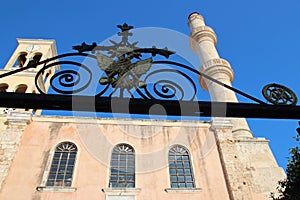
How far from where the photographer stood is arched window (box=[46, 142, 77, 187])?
34.0ft

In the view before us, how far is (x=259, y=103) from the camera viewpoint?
8.91ft

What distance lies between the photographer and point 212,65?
19078mm

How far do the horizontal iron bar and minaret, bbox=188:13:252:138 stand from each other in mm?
12486

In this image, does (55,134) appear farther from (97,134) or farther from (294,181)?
(294,181)

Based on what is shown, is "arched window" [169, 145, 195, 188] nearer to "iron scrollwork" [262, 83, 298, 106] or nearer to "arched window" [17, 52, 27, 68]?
"iron scrollwork" [262, 83, 298, 106]

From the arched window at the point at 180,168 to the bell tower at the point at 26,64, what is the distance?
11065 millimetres

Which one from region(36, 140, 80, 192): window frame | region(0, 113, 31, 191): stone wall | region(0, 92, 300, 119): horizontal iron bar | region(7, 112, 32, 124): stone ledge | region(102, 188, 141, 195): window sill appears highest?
region(7, 112, 32, 124): stone ledge

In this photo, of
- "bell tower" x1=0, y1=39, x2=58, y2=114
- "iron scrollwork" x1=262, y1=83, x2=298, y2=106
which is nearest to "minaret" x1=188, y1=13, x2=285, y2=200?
"iron scrollwork" x1=262, y1=83, x2=298, y2=106

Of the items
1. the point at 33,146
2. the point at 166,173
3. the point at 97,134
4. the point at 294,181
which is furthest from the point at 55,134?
the point at 294,181

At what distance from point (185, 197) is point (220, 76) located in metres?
10.6

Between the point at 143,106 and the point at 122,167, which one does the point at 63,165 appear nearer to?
the point at 122,167

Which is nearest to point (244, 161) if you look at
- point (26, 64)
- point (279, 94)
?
point (279, 94)

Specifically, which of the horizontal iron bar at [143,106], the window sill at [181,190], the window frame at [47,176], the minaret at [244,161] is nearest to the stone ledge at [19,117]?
the window frame at [47,176]

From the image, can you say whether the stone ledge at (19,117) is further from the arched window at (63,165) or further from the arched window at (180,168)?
the arched window at (180,168)
